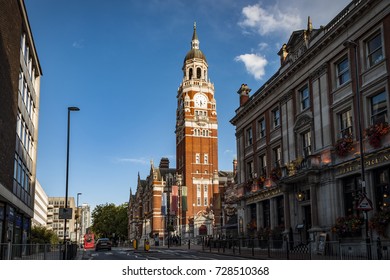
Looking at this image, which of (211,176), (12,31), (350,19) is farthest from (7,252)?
(211,176)

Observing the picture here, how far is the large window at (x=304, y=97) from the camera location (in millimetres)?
33406

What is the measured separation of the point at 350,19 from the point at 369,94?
494 centimetres

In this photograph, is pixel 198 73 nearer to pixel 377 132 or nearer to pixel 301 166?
pixel 301 166

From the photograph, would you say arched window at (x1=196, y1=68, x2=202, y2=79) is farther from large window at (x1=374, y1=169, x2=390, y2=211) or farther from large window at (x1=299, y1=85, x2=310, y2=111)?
large window at (x1=374, y1=169, x2=390, y2=211)

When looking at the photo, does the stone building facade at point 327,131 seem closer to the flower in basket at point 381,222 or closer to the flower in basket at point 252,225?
the flower in basket at point 252,225

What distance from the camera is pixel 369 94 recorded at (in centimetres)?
2586

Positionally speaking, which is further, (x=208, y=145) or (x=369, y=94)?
(x=208, y=145)

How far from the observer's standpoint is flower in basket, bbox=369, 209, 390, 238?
76.2ft

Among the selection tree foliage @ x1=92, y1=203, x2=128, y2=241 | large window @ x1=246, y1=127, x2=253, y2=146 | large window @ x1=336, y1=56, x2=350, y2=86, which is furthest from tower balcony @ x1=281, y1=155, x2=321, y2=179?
tree foliage @ x1=92, y1=203, x2=128, y2=241

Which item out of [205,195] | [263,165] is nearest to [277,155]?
[263,165]

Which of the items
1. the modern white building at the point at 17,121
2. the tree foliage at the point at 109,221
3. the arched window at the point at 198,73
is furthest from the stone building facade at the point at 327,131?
the tree foliage at the point at 109,221

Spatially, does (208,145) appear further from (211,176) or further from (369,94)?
(369,94)

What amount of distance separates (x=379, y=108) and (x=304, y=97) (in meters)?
9.05
